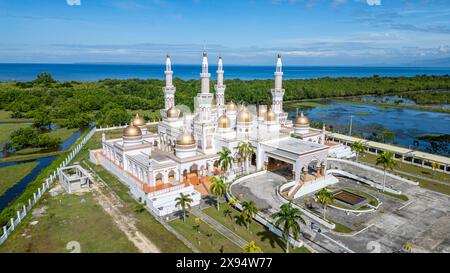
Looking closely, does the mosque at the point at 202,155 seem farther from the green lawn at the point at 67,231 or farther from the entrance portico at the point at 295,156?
the green lawn at the point at 67,231

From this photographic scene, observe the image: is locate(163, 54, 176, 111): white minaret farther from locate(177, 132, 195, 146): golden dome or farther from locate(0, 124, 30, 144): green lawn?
locate(0, 124, 30, 144): green lawn

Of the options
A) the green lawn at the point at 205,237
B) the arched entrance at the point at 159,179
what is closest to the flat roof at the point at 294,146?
the arched entrance at the point at 159,179

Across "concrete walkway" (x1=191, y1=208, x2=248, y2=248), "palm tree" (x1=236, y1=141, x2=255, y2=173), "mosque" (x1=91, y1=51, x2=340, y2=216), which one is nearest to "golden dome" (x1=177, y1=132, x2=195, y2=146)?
"mosque" (x1=91, y1=51, x2=340, y2=216)

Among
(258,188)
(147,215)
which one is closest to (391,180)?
(258,188)

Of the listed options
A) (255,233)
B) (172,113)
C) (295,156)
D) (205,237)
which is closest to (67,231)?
(205,237)

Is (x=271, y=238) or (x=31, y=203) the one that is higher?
(x=31, y=203)

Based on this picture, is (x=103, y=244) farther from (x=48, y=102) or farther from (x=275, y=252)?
(x=48, y=102)

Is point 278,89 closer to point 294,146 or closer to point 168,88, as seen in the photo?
point 294,146
